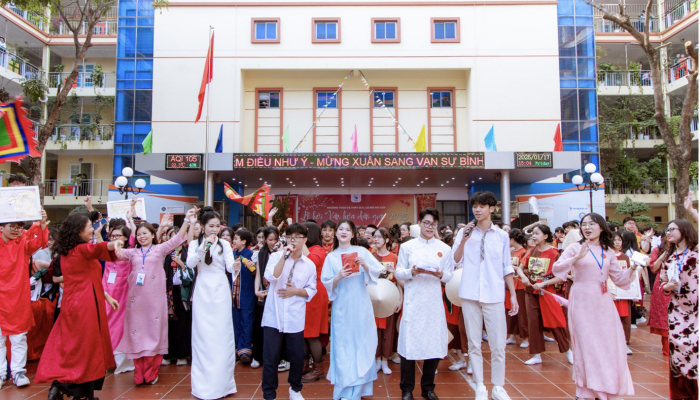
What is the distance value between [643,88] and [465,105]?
9.26 meters

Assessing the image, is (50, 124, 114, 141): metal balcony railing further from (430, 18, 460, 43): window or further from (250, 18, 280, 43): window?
(430, 18, 460, 43): window

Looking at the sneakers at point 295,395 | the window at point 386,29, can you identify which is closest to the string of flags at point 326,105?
the window at point 386,29

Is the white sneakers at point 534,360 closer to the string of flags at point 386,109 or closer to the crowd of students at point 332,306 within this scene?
the crowd of students at point 332,306

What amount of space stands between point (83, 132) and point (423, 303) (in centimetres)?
2240

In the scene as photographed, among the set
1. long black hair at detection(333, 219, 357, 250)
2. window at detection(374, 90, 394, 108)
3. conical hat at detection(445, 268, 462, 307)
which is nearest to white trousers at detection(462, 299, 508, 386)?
conical hat at detection(445, 268, 462, 307)

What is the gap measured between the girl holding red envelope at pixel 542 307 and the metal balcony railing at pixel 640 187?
18.6 metres

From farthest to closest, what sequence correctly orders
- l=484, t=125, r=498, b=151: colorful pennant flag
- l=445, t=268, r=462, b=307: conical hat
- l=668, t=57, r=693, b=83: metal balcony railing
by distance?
l=668, t=57, r=693, b=83: metal balcony railing, l=484, t=125, r=498, b=151: colorful pennant flag, l=445, t=268, r=462, b=307: conical hat

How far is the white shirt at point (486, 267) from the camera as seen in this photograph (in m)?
4.43

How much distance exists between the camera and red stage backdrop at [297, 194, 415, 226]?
20.1 meters

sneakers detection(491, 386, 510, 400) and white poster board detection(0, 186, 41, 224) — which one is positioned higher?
white poster board detection(0, 186, 41, 224)

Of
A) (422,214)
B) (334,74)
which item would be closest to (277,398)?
(422,214)

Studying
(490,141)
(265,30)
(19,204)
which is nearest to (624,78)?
(490,141)

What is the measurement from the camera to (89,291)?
14.0 ft

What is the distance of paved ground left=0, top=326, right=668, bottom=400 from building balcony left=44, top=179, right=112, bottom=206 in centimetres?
1829
